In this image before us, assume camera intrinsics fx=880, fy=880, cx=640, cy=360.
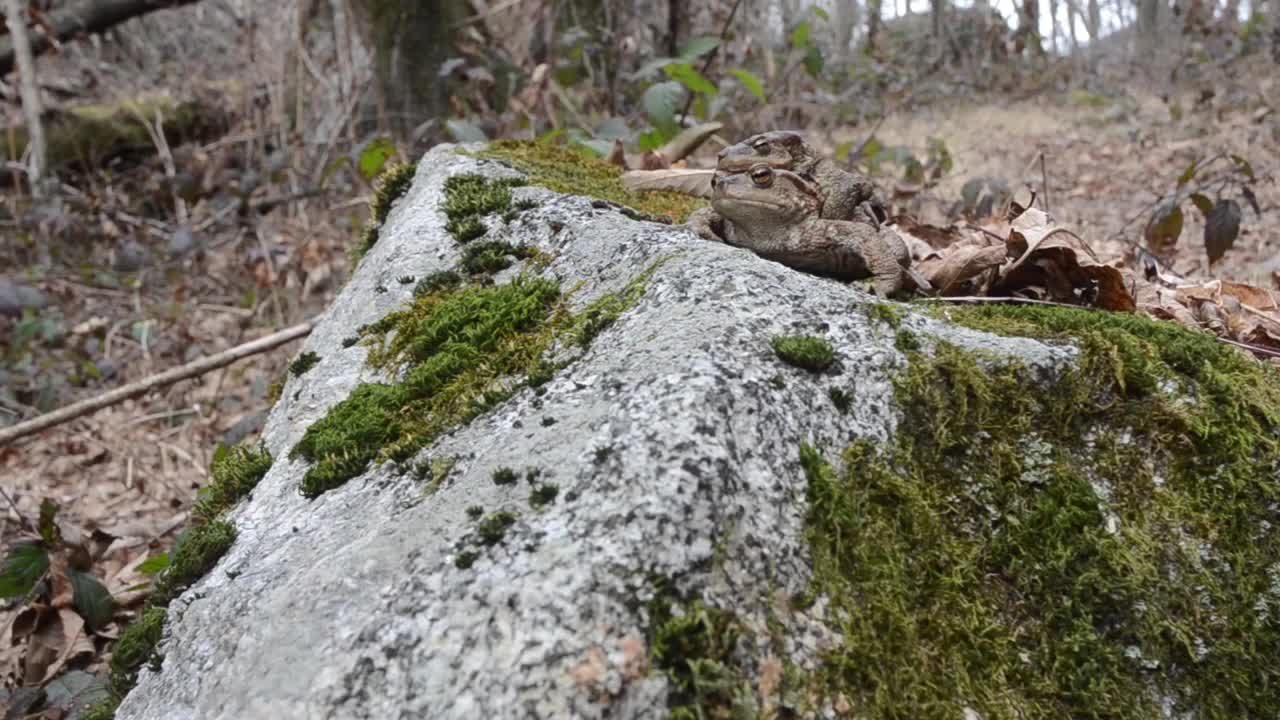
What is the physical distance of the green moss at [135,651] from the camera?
1855 mm

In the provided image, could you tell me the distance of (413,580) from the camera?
147 centimetres

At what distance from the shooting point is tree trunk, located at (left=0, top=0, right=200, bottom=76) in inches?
377

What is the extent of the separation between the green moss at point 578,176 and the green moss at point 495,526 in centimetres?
149

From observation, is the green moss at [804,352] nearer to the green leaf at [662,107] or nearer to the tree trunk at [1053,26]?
the green leaf at [662,107]

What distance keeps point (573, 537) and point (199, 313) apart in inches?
273

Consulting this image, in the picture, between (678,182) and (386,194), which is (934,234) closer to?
(678,182)

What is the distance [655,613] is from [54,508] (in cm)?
260

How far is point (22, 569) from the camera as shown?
2924 mm

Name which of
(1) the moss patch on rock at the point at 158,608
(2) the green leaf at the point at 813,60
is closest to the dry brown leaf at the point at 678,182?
(1) the moss patch on rock at the point at 158,608

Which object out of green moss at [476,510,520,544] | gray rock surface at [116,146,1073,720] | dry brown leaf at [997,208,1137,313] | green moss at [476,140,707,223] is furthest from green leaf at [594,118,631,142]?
green moss at [476,510,520,544]

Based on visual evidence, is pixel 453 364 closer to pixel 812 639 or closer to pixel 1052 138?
pixel 812 639

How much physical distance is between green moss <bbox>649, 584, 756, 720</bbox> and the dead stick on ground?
307 cm

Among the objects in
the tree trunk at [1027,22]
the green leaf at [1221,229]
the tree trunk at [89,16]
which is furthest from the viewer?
the tree trunk at [1027,22]

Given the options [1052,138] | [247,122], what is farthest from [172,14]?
[1052,138]
